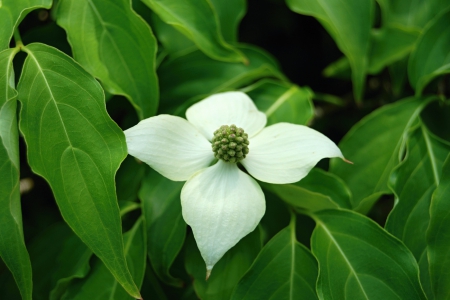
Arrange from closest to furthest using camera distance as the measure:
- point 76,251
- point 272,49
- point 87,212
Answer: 1. point 87,212
2. point 76,251
3. point 272,49

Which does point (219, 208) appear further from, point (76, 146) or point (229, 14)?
point (229, 14)

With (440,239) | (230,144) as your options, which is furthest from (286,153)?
(440,239)

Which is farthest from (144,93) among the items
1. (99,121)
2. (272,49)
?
(272,49)

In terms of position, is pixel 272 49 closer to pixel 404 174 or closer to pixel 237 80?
pixel 237 80

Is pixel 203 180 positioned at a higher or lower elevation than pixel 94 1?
lower

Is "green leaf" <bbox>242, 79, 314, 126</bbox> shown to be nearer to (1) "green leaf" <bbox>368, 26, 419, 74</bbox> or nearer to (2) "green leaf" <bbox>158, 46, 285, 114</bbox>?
(2) "green leaf" <bbox>158, 46, 285, 114</bbox>

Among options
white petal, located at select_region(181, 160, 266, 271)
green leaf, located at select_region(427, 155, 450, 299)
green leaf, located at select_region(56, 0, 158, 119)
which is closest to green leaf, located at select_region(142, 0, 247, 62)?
green leaf, located at select_region(56, 0, 158, 119)

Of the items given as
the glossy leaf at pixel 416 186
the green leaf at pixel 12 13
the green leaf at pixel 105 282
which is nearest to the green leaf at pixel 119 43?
the green leaf at pixel 12 13
